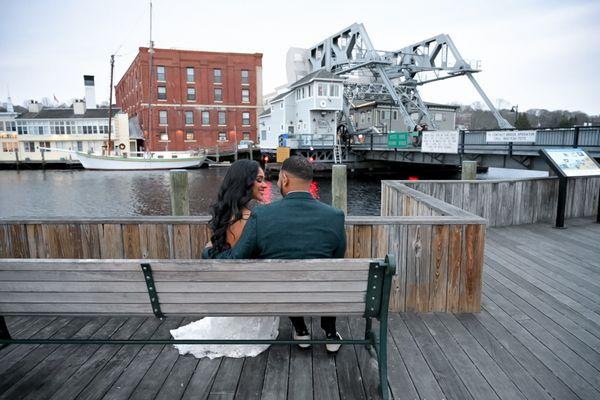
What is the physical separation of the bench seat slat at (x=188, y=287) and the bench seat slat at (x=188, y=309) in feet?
0.39

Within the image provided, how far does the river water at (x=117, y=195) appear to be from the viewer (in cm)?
2361

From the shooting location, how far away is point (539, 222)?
30.0 ft

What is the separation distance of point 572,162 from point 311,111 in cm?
3371

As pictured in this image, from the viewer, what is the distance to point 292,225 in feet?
9.27

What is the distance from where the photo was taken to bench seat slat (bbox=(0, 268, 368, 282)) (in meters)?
2.49

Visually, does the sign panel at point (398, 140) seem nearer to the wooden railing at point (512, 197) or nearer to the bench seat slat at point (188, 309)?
the wooden railing at point (512, 197)

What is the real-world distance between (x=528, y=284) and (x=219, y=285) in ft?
14.8

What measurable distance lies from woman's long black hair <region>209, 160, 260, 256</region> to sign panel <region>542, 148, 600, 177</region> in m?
8.06

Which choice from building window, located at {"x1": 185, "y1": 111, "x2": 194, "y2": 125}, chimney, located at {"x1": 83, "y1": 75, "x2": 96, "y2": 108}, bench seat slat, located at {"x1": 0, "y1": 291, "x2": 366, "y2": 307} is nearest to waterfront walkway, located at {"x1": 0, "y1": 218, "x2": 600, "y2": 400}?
bench seat slat, located at {"x1": 0, "y1": 291, "x2": 366, "y2": 307}

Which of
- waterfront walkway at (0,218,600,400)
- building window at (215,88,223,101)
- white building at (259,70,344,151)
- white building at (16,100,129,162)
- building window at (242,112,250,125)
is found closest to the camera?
waterfront walkway at (0,218,600,400)

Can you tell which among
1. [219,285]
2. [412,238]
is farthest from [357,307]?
A: [412,238]

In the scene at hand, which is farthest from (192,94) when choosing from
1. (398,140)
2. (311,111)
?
(398,140)

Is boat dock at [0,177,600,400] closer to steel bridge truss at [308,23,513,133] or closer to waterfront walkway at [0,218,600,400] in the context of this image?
waterfront walkway at [0,218,600,400]

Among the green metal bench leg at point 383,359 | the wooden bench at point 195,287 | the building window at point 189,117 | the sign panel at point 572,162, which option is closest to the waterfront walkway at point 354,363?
the green metal bench leg at point 383,359
